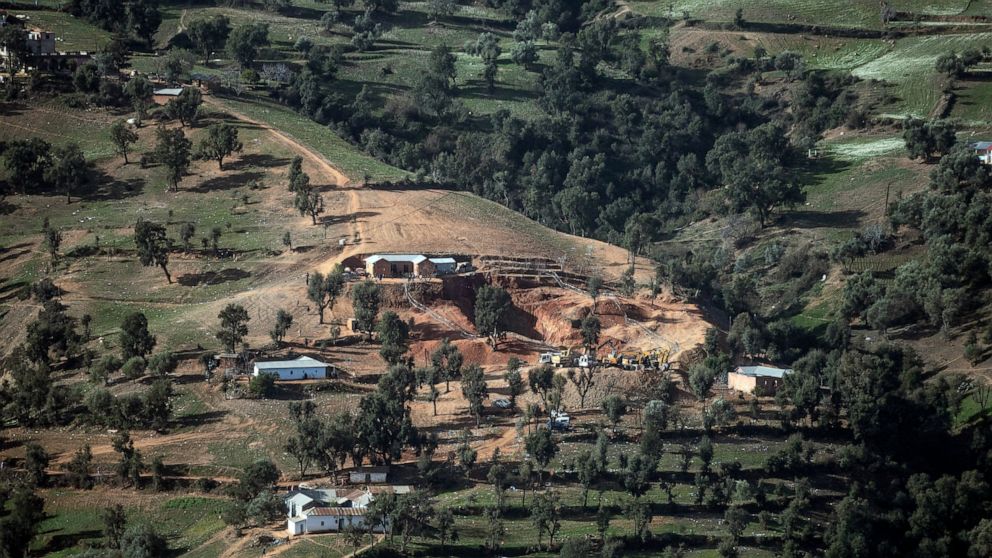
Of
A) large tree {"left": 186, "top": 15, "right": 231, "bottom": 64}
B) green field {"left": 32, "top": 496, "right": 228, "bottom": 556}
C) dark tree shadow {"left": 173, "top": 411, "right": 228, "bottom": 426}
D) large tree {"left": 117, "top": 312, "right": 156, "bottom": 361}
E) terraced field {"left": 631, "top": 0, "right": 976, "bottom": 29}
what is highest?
terraced field {"left": 631, "top": 0, "right": 976, "bottom": 29}

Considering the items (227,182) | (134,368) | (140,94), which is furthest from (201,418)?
(140,94)

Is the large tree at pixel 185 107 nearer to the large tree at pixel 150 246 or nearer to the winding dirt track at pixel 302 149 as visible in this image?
the winding dirt track at pixel 302 149

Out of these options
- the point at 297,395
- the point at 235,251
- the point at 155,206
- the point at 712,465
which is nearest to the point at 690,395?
A: the point at 712,465

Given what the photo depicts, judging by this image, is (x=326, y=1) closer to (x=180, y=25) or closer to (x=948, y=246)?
(x=180, y=25)

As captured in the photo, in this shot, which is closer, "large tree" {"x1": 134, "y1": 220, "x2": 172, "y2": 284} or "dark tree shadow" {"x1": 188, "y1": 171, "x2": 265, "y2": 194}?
"large tree" {"x1": 134, "y1": 220, "x2": 172, "y2": 284}

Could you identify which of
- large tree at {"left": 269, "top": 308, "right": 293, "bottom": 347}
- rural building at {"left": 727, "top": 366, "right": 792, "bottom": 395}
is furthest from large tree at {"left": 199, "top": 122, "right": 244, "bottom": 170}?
rural building at {"left": 727, "top": 366, "right": 792, "bottom": 395}

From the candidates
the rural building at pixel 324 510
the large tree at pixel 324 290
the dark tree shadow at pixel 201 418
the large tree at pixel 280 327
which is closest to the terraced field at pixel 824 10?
the large tree at pixel 324 290

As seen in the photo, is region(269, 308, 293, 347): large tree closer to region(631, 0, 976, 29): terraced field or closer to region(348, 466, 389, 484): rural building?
region(348, 466, 389, 484): rural building
